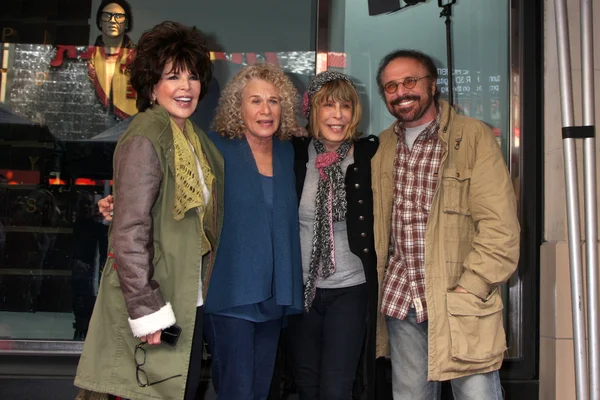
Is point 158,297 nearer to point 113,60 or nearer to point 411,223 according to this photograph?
point 411,223

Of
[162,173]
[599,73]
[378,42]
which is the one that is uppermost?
[378,42]

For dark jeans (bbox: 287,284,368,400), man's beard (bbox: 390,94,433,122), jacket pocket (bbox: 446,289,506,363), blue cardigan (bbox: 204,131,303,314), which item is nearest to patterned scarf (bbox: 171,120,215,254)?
blue cardigan (bbox: 204,131,303,314)

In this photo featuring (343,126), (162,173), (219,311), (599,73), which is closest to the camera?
(162,173)

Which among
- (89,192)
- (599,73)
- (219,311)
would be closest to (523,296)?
(599,73)

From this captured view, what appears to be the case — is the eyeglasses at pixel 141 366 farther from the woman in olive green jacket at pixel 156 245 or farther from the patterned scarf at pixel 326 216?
the patterned scarf at pixel 326 216

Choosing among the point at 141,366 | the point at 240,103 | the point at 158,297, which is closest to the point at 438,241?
the point at 240,103

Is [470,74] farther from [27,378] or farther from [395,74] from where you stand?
[27,378]

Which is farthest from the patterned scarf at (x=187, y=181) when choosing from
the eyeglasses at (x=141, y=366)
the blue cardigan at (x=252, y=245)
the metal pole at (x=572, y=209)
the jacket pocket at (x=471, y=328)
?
the metal pole at (x=572, y=209)

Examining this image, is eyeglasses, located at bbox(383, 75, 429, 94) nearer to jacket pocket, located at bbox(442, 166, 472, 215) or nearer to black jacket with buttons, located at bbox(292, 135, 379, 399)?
black jacket with buttons, located at bbox(292, 135, 379, 399)

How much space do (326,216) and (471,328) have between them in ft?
2.51

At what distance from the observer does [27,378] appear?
3.74 m

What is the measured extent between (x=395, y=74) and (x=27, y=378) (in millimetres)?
2715

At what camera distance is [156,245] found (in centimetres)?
239

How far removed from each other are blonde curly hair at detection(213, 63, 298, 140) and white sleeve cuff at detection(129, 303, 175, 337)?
92cm
